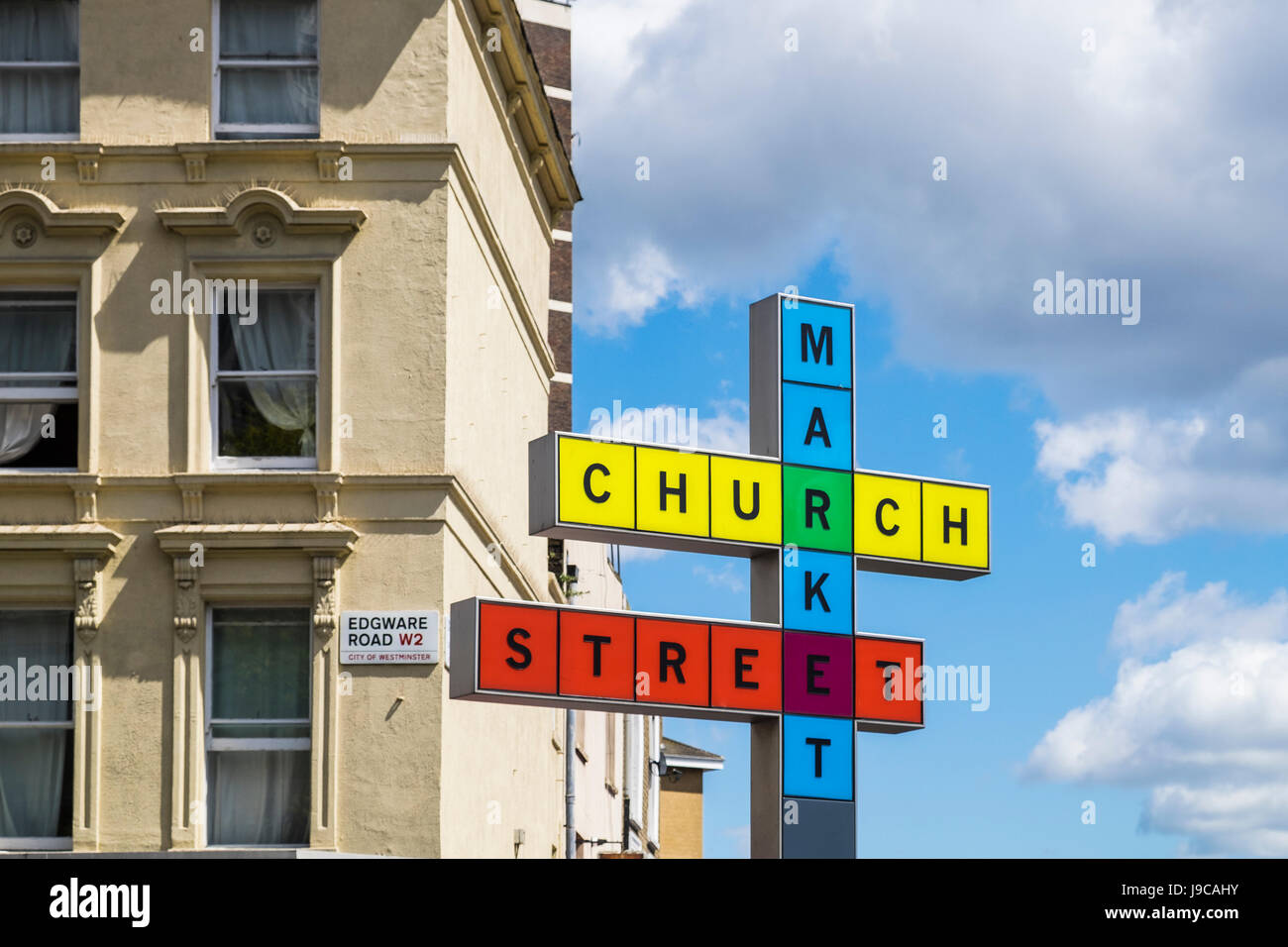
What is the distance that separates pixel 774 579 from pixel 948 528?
202 centimetres

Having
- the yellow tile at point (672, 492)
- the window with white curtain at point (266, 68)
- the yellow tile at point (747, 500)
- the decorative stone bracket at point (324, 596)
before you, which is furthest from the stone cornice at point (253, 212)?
the yellow tile at point (747, 500)

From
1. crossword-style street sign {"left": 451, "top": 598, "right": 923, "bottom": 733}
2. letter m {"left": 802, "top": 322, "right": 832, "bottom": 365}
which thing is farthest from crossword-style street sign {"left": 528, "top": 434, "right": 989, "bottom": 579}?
letter m {"left": 802, "top": 322, "right": 832, "bottom": 365}

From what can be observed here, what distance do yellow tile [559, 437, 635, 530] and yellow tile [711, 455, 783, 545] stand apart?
2.94ft

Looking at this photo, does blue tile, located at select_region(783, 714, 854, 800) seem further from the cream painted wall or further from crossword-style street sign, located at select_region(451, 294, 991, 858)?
the cream painted wall

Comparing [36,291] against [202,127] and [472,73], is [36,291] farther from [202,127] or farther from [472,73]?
[472,73]

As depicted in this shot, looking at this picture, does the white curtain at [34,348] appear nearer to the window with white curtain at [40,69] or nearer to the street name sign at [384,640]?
the window with white curtain at [40,69]

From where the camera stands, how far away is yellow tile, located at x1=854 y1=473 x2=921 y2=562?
19453mm

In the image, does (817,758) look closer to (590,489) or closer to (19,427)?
(590,489)

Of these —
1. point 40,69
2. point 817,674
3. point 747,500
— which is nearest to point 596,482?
point 747,500

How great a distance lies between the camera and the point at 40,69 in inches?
925

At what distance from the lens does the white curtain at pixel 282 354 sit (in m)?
22.9
